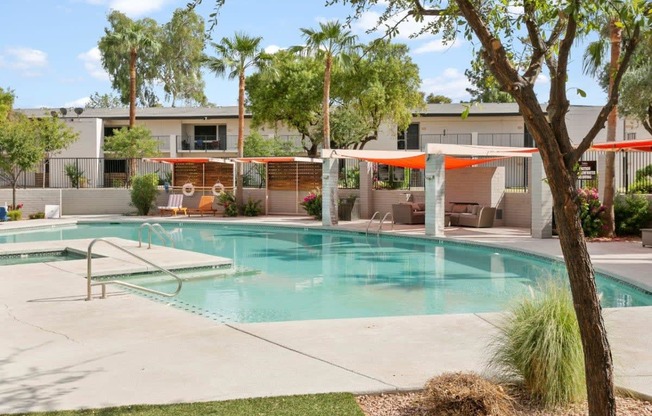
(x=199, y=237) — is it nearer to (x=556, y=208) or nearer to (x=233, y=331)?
(x=233, y=331)

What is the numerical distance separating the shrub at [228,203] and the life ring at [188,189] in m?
1.44

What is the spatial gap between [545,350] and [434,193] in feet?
47.4

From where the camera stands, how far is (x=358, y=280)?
40.2ft

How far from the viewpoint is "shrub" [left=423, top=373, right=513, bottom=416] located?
4242mm

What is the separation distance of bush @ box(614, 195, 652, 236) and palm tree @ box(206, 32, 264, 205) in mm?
14746

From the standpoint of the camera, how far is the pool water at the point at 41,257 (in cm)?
1479

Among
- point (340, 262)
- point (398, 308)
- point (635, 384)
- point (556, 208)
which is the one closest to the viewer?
point (556, 208)

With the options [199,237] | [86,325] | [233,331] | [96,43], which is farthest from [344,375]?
[96,43]

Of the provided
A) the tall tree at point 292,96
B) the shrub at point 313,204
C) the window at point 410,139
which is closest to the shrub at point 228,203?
the shrub at point 313,204

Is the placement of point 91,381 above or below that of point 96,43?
below

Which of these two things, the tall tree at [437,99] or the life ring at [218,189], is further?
the tall tree at [437,99]

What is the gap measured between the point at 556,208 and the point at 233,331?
14.0ft

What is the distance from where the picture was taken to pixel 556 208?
3.32 metres

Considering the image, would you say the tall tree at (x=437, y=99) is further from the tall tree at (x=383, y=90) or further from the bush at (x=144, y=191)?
the bush at (x=144, y=191)
